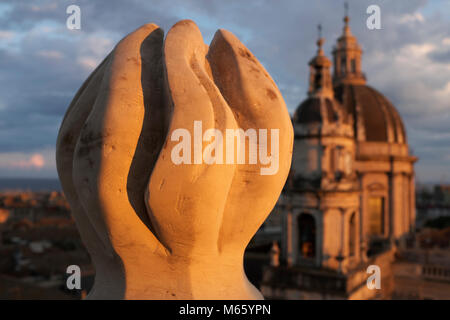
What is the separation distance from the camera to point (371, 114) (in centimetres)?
2745

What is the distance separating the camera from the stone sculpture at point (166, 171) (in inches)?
148

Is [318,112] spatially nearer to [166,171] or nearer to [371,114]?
[371,114]

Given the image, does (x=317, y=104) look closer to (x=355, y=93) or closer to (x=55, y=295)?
(x=355, y=93)

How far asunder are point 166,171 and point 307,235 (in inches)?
662

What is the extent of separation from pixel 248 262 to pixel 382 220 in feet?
31.3

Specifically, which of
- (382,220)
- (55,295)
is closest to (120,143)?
(55,295)

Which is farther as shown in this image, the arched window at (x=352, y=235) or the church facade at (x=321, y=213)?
the arched window at (x=352, y=235)

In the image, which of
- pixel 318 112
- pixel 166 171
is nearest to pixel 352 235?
pixel 318 112

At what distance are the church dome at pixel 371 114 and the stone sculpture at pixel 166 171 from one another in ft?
77.4

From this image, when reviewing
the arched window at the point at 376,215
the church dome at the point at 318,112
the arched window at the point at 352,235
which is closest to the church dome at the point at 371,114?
the arched window at the point at 376,215
